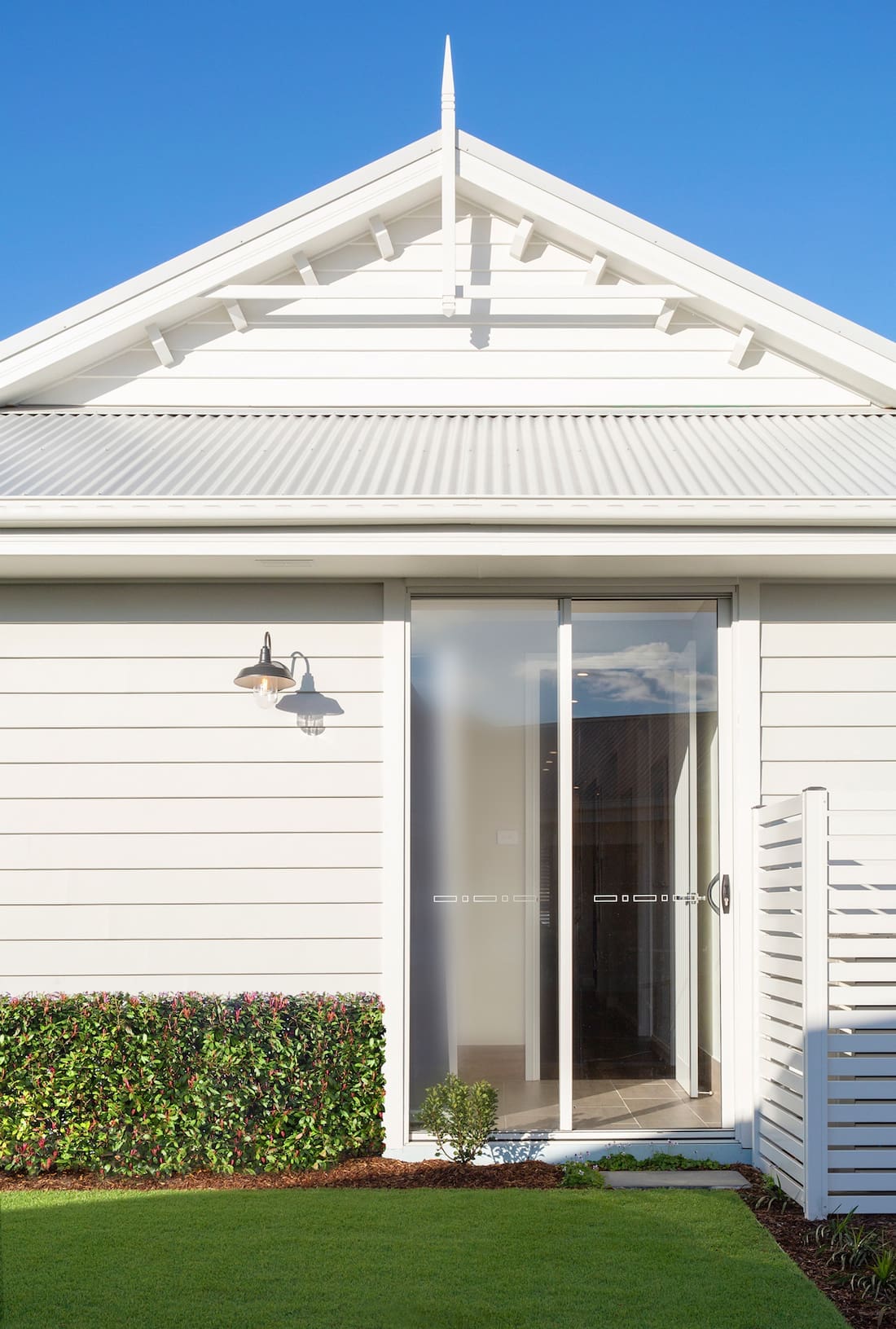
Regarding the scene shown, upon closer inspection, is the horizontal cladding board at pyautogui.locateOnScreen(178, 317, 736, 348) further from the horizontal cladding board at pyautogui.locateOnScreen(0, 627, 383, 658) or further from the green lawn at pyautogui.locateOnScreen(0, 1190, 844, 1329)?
the green lawn at pyautogui.locateOnScreen(0, 1190, 844, 1329)

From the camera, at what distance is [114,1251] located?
14.0 ft

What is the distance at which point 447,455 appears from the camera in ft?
18.9

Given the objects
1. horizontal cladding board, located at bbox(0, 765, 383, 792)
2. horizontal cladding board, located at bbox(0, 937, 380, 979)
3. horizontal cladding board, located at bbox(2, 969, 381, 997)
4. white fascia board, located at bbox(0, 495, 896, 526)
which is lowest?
horizontal cladding board, located at bbox(2, 969, 381, 997)

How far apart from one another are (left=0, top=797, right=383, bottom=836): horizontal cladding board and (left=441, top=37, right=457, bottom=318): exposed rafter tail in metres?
2.93

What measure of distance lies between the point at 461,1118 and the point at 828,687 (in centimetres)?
287

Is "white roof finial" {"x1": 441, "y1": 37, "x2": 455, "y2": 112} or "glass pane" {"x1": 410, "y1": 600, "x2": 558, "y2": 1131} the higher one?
"white roof finial" {"x1": 441, "y1": 37, "x2": 455, "y2": 112}

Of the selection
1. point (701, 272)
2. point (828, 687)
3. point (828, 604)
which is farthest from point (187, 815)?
point (701, 272)

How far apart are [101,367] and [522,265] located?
2.63 meters

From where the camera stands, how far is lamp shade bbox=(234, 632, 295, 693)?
5.54 meters

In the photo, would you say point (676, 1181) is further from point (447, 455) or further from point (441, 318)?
point (441, 318)

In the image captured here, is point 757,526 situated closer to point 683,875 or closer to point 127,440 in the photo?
point 683,875

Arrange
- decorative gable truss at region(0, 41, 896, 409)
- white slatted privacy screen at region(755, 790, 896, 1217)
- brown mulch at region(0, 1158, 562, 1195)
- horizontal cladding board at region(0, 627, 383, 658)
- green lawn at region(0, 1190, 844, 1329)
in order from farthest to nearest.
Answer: decorative gable truss at region(0, 41, 896, 409) < horizontal cladding board at region(0, 627, 383, 658) < brown mulch at region(0, 1158, 562, 1195) < white slatted privacy screen at region(755, 790, 896, 1217) < green lawn at region(0, 1190, 844, 1329)

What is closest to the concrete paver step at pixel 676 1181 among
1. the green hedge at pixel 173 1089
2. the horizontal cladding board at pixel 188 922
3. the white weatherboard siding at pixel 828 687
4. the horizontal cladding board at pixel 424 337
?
the green hedge at pixel 173 1089

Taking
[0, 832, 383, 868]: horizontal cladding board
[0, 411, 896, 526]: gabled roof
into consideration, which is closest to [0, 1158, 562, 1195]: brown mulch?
[0, 832, 383, 868]: horizontal cladding board
